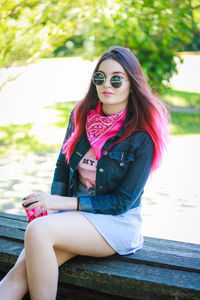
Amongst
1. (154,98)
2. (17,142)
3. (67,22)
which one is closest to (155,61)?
(17,142)

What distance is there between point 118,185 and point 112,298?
717mm

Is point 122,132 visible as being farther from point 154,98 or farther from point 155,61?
point 155,61

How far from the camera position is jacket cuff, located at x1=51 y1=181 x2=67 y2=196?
8.61 ft

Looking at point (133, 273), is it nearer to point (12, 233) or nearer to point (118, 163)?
point (118, 163)

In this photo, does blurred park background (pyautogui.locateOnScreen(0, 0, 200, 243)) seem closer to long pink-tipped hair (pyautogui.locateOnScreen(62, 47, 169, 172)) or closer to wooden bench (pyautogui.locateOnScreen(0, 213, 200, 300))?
long pink-tipped hair (pyautogui.locateOnScreen(62, 47, 169, 172))

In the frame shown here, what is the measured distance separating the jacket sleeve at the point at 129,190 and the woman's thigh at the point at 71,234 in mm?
118

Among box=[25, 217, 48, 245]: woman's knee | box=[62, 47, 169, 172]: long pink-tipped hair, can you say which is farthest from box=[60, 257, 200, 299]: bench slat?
box=[62, 47, 169, 172]: long pink-tipped hair

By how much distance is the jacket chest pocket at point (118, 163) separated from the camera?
2332 mm

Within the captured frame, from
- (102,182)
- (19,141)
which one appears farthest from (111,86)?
(19,141)

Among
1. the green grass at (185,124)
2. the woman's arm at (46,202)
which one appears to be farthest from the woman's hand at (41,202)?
the green grass at (185,124)

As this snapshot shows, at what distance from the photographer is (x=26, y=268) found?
209cm

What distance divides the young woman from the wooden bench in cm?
8

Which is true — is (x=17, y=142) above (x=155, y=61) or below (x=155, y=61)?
below

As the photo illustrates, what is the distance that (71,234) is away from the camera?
6.93 ft
